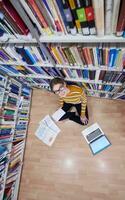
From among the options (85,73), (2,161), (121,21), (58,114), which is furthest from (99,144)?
(121,21)

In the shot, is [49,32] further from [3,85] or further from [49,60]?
[3,85]

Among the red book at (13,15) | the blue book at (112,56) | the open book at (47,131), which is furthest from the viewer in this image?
the open book at (47,131)

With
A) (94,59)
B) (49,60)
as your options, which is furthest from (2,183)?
(94,59)

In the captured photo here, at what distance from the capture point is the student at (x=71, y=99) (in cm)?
163

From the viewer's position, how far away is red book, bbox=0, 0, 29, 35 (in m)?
0.88

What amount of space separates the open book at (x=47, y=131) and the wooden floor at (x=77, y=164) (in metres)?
0.05

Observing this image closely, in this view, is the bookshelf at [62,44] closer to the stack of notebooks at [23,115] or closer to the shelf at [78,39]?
the shelf at [78,39]

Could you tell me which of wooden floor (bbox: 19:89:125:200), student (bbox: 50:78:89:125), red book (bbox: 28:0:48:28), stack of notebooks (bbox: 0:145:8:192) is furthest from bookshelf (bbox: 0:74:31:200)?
red book (bbox: 28:0:48:28)

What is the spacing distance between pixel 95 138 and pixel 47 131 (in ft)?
1.83

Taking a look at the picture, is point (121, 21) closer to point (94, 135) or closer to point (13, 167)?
point (94, 135)

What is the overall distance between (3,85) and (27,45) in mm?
783

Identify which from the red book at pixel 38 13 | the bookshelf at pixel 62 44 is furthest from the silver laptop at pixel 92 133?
the red book at pixel 38 13

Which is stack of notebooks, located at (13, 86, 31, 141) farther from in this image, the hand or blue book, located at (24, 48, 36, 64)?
blue book, located at (24, 48, 36, 64)

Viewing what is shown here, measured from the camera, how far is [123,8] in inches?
28.7
